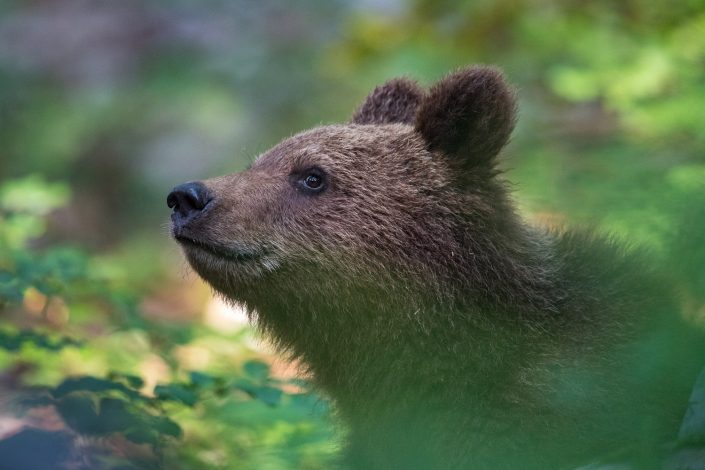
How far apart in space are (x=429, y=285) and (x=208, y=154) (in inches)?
353

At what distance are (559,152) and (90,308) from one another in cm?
450

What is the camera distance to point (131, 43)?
14539 mm

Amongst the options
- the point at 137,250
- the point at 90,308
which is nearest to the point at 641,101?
the point at 90,308

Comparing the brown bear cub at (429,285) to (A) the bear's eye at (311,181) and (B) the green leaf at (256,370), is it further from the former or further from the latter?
(B) the green leaf at (256,370)

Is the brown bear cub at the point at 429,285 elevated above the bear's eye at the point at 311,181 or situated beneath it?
situated beneath

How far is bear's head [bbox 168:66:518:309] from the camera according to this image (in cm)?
435

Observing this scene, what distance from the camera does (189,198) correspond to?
4316mm

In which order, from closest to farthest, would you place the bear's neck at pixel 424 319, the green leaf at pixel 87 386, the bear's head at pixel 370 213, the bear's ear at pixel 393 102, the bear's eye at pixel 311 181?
the green leaf at pixel 87 386 → the bear's neck at pixel 424 319 → the bear's head at pixel 370 213 → the bear's eye at pixel 311 181 → the bear's ear at pixel 393 102

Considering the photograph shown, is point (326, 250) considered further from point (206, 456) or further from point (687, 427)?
point (687, 427)

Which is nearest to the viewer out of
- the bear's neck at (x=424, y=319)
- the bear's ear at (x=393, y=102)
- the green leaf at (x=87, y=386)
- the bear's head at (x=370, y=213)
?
the green leaf at (x=87, y=386)

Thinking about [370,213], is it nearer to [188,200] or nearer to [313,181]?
[313,181]

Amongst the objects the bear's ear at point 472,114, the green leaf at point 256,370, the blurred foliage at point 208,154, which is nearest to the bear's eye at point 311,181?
the bear's ear at point 472,114

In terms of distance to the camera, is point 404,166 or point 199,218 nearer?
point 199,218

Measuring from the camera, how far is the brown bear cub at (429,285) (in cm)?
411
